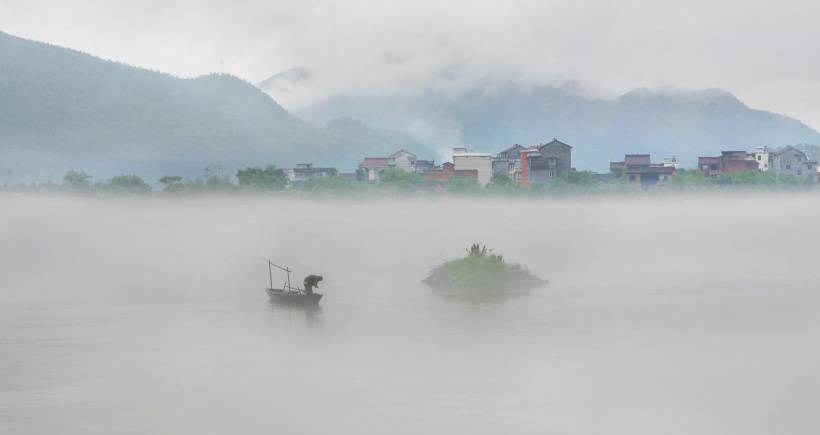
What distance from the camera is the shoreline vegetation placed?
6181 inches

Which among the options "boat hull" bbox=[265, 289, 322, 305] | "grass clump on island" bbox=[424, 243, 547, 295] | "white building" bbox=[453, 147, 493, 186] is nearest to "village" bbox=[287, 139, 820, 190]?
"white building" bbox=[453, 147, 493, 186]

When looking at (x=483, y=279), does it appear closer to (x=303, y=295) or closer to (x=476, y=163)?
(x=303, y=295)

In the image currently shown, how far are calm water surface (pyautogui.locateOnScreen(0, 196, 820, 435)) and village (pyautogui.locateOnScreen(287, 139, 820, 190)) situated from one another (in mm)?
72086

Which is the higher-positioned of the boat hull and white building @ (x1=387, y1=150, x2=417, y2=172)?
white building @ (x1=387, y1=150, x2=417, y2=172)

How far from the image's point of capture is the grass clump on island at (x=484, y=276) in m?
51.4

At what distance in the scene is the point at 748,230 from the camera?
114562 millimetres

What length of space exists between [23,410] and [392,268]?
142 ft

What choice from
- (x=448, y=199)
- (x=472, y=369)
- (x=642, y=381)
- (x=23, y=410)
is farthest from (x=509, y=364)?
(x=448, y=199)

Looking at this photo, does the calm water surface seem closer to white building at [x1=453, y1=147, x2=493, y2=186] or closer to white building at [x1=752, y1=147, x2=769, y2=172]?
white building at [x1=453, y1=147, x2=493, y2=186]

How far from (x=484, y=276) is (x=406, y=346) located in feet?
49.9

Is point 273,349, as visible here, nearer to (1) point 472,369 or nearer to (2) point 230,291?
(1) point 472,369

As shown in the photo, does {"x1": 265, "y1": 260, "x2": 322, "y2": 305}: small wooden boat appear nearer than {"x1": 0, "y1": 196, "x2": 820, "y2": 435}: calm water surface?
No

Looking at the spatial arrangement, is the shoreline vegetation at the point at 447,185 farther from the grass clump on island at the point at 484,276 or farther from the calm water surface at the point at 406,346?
the grass clump on island at the point at 484,276

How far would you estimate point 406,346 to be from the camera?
1454 inches
